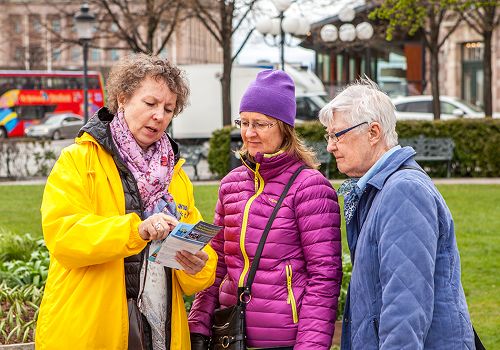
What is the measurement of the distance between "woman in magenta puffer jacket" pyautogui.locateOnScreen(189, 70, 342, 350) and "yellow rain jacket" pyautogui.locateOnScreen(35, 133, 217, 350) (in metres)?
0.54

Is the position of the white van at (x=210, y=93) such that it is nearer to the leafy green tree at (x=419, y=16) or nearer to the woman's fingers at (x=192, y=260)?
the leafy green tree at (x=419, y=16)

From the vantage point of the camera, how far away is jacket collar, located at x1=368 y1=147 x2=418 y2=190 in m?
3.36

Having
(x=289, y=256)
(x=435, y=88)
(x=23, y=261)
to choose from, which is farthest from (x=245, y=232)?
(x=435, y=88)

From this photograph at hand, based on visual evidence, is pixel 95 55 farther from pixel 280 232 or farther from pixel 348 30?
pixel 280 232

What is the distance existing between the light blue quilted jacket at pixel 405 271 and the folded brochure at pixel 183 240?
56 cm

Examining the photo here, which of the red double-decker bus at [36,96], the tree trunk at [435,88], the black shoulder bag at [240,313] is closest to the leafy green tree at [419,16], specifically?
the tree trunk at [435,88]

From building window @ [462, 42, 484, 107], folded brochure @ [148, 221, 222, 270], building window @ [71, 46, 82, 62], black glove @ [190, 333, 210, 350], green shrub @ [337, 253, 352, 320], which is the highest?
building window @ [71, 46, 82, 62]

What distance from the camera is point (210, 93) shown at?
3594 cm

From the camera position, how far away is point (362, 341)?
3355 millimetres

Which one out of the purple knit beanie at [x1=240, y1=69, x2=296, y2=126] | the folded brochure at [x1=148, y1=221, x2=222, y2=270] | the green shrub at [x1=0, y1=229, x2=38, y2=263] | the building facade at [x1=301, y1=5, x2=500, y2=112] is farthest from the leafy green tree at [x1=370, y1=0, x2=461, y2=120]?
the folded brochure at [x1=148, y1=221, x2=222, y2=270]

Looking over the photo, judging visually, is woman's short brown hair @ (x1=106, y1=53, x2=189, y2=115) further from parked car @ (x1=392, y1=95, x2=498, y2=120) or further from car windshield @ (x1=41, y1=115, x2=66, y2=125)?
car windshield @ (x1=41, y1=115, x2=66, y2=125)

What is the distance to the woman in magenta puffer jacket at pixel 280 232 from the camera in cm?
378

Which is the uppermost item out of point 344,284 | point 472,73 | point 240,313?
point 472,73

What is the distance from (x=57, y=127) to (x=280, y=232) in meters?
45.0
